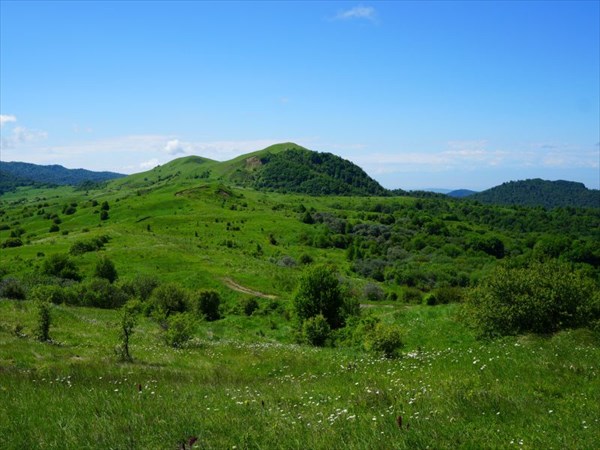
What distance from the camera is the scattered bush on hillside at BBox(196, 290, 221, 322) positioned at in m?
51.3

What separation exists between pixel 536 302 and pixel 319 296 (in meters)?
20.3

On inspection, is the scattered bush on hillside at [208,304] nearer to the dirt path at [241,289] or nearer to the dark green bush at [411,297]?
the dirt path at [241,289]

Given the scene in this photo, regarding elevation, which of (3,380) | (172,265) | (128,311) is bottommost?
(172,265)

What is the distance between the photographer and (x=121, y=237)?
10050cm

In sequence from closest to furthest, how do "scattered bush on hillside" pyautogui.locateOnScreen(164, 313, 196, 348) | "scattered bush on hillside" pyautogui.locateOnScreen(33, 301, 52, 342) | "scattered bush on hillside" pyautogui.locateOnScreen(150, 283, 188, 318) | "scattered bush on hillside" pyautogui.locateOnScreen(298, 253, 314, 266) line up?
1. "scattered bush on hillside" pyautogui.locateOnScreen(33, 301, 52, 342)
2. "scattered bush on hillside" pyautogui.locateOnScreen(164, 313, 196, 348)
3. "scattered bush on hillside" pyautogui.locateOnScreen(150, 283, 188, 318)
4. "scattered bush on hillside" pyautogui.locateOnScreen(298, 253, 314, 266)

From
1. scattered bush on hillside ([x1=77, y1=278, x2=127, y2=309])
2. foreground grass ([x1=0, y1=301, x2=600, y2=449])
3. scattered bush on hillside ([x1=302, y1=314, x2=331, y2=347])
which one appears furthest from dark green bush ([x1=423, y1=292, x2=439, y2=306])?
foreground grass ([x1=0, y1=301, x2=600, y2=449])

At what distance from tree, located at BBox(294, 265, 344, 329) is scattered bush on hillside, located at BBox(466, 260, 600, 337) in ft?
55.8

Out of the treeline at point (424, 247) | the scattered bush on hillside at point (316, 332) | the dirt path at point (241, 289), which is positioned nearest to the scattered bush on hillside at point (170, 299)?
the dirt path at point (241, 289)

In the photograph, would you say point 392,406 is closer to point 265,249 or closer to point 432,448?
point 432,448

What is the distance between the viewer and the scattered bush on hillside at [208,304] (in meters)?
51.3

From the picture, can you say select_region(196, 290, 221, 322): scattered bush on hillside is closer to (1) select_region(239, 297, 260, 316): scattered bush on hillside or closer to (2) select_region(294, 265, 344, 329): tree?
(1) select_region(239, 297, 260, 316): scattered bush on hillside

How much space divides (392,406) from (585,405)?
3.27m

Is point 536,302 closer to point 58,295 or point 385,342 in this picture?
point 385,342

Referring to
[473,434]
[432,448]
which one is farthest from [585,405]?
[432,448]
